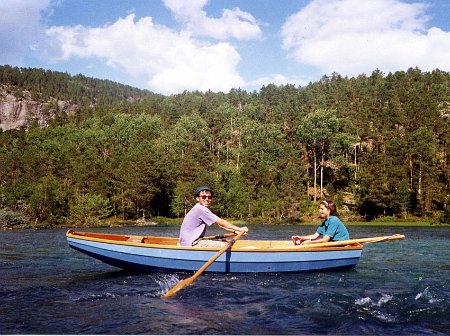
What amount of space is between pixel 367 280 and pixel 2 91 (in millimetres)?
209474

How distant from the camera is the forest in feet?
198

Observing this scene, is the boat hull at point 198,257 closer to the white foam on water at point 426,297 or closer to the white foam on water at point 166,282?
the white foam on water at point 166,282

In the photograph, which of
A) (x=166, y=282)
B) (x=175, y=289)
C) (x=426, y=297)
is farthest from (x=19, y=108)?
(x=426, y=297)

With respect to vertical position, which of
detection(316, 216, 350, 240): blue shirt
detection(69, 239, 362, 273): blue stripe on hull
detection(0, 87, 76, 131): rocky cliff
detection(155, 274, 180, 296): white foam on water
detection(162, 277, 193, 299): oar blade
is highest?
detection(0, 87, 76, 131): rocky cliff

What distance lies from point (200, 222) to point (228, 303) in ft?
11.8

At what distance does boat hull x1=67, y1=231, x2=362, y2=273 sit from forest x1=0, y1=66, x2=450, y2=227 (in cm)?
3993

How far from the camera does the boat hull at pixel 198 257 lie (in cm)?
1238

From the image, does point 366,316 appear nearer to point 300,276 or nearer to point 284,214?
point 300,276

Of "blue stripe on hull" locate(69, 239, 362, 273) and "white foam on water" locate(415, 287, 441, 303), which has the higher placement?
"blue stripe on hull" locate(69, 239, 362, 273)

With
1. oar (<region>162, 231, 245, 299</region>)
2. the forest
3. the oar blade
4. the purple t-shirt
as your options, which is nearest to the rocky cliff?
the forest

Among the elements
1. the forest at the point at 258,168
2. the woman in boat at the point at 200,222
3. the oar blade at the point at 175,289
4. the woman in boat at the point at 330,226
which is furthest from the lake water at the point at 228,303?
the forest at the point at 258,168

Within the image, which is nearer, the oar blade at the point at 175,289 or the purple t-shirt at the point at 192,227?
the oar blade at the point at 175,289

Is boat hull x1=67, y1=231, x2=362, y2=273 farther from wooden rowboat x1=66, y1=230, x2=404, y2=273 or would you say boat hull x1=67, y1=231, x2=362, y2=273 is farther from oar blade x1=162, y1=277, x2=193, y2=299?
oar blade x1=162, y1=277, x2=193, y2=299

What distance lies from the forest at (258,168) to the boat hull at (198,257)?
39.9 metres
